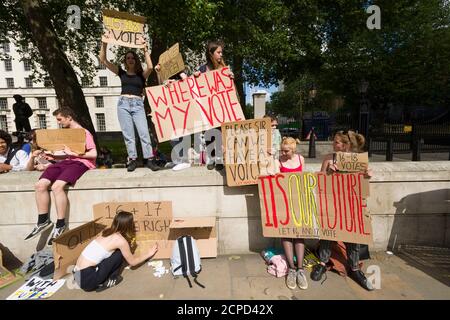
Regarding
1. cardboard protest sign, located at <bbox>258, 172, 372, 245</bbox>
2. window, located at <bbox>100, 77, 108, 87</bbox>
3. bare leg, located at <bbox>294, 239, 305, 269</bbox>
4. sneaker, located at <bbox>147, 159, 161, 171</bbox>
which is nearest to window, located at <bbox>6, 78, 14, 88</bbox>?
window, located at <bbox>100, 77, 108, 87</bbox>

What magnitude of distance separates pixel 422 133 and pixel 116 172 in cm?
1426

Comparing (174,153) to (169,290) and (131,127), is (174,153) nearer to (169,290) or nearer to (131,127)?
(131,127)

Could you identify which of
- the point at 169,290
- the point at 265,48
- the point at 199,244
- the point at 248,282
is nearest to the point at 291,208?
the point at 248,282

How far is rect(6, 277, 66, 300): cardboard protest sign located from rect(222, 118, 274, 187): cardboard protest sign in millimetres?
2278

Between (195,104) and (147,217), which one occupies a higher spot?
(195,104)

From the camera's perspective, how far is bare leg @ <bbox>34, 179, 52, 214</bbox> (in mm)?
3494

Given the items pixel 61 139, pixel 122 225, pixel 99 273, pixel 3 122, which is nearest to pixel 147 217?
pixel 122 225

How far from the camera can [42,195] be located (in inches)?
138

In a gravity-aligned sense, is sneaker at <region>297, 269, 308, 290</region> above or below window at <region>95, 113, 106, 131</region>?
below

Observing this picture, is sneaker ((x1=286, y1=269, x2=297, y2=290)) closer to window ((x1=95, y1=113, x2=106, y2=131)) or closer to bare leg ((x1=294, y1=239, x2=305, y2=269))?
bare leg ((x1=294, y1=239, x2=305, y2=269))

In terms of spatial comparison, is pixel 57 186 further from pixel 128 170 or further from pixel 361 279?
pixel 361 279

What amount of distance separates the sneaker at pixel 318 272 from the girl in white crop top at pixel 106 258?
6.76 feet

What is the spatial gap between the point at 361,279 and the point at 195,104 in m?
2.95

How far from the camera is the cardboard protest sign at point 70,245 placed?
326 centimetres
